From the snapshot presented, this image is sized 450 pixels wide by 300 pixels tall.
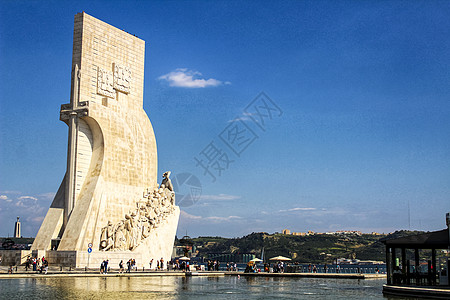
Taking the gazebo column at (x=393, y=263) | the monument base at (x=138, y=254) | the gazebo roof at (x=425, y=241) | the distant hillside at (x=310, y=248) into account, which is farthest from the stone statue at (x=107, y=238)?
the distant hillside at (x=310, y=248)

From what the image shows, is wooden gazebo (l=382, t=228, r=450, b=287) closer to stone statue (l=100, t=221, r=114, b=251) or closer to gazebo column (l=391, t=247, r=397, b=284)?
gazebo column (l=391, t=247, r=397, b=284)

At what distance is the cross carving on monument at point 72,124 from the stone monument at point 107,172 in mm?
57

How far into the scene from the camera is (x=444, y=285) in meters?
15.9

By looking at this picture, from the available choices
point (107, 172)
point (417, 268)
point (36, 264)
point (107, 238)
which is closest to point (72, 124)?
point (107, 172)

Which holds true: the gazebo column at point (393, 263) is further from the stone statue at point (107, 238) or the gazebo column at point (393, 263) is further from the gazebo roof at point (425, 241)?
the stone statue at point (107, 238)

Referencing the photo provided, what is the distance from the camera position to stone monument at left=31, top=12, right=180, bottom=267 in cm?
2798

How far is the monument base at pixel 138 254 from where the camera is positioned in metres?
26.1

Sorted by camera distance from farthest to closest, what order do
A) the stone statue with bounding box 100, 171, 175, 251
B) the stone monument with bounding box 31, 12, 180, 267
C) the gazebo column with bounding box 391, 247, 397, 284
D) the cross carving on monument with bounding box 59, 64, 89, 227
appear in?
1. the cross carving on monument with bounding box 59, 64, 89, 227
2. the stone statue with bounding box 100, 171, 175, 251
3. the stone monument with bounding box 31, 12, 180, 267
4. the gazebo column with bounding box 391, 247, 397, 284

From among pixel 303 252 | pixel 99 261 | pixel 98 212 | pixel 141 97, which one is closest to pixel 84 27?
pixel 141 97

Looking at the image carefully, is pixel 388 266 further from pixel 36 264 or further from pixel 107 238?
pixel 36 264

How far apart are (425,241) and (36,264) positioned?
18491 mm

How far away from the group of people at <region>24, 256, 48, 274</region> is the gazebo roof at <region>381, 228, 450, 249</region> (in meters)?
15.9

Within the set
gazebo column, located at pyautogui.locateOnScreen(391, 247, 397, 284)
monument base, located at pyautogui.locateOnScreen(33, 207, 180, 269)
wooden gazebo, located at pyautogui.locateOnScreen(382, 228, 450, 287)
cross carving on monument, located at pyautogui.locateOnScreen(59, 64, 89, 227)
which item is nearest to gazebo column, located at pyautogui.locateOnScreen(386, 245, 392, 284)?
wooden gazebo, located at pyautogui.locateOnScreen(382, 228, 450, 287)

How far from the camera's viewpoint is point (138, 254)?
2892 centimetres
